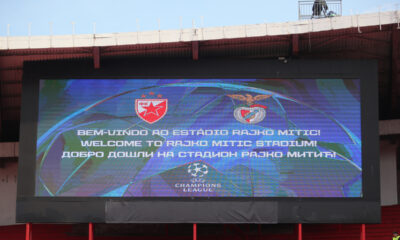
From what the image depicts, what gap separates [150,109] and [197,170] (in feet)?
7.61

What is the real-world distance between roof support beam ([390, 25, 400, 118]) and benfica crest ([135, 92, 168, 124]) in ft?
24.8

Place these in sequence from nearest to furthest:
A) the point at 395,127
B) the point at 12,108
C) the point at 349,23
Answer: the point at 349,23, the point at 12,108, the point at 395,127

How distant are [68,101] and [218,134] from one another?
465 centimetres

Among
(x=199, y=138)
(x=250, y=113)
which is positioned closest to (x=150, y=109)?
(x=199, y=138)

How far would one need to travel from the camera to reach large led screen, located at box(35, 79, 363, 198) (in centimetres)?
1644

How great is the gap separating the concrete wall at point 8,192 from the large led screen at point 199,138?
22.3 feet

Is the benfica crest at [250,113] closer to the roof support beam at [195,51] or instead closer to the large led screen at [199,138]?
the large led screen at [199,138]

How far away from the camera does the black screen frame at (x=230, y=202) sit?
1627 cm

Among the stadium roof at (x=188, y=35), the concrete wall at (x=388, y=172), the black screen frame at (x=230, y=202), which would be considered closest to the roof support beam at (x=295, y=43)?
the stadium roof at (x=188, y=35)

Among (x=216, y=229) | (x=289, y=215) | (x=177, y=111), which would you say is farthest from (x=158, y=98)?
(x=216, y=229)

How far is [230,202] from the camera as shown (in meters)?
16.3

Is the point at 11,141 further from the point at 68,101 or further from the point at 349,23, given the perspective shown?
the point at 349,23

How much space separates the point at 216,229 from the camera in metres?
21.4

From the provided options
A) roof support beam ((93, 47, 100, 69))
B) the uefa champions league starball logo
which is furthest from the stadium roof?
the uefa champions league starball logo
